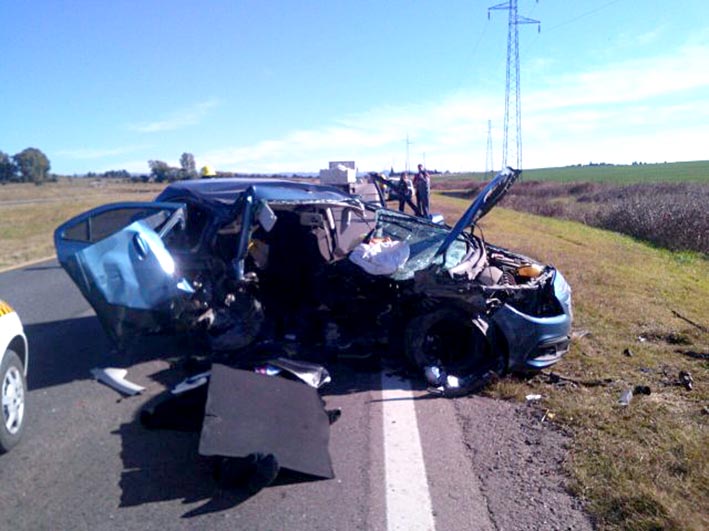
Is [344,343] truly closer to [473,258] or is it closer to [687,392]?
[473,258]

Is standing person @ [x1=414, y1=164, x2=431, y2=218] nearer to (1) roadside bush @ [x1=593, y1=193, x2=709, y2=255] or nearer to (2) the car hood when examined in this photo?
(1) roadside bush @ [x1=593, y1=193, x2=709, y2=255]

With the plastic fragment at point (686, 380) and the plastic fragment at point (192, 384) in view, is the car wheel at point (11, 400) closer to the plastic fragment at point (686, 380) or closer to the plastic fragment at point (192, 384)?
the plastic fragment at point (192, 384)

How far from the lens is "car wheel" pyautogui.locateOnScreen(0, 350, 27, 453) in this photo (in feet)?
14.6

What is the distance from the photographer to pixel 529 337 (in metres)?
5.90

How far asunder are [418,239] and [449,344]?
1301mm

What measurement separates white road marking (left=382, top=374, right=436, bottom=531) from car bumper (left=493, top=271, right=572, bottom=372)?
1.01 metres

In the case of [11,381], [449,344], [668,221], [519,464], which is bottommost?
[519,464]

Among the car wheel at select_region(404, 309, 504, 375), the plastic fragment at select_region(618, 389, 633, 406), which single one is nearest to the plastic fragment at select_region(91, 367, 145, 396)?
the car wheel at select_region(404, 309, 504, 375)

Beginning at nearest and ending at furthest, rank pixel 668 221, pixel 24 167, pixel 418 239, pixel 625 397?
pixel 625 397
pixel 418 239
pixel 668 221
pixel 24 167

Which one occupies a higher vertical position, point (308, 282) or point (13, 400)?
point (308, 282)

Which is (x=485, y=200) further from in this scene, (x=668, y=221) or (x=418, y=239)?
(x=668, y=221)

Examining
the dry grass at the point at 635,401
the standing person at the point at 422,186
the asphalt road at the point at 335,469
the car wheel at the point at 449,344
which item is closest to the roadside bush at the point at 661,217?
the standing person at the point at 422,186

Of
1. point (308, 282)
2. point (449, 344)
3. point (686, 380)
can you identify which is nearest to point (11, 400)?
point (308, 282)

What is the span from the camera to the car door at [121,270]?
19.3 ft
